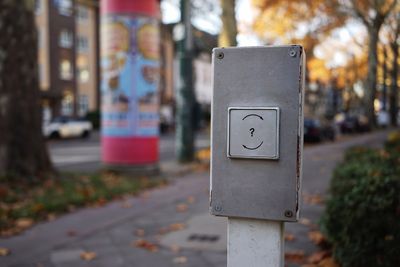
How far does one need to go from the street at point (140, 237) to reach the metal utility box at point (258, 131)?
8.22 feet

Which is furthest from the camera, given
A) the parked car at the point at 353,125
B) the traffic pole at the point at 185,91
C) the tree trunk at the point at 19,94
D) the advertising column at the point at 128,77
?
the parked car at the point at 353,125

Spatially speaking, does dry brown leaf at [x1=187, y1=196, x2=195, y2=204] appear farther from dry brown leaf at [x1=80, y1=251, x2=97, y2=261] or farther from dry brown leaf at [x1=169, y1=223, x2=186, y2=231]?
dry brown leaf at [x1=80, y1=251, x2=97, y2=261]

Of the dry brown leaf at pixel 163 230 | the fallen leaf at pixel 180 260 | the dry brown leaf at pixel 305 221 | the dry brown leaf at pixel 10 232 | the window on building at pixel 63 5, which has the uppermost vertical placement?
the window on building at pixel 63 5

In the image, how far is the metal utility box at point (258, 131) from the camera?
191cm

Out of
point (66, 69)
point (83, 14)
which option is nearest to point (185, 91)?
point (66, 69)

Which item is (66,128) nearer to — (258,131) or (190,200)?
(190,200)

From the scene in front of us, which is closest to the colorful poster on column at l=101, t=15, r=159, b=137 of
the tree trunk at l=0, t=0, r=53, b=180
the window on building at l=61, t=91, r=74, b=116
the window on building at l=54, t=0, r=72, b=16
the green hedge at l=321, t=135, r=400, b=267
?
the tree trunk at l=0, t=0, r=53, b=180

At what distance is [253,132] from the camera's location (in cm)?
194

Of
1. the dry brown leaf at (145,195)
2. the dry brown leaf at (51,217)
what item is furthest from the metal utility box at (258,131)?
the dry brown leaf at (145,195)

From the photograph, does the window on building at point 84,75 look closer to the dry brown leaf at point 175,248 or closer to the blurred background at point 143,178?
the blurred background at point 143,178

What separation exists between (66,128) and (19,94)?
842 inches

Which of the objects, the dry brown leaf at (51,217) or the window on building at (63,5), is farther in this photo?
the window on building at (63,5)

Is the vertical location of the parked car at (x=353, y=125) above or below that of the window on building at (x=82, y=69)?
below

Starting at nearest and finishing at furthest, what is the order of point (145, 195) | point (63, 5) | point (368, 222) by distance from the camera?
point (368, 222) → point (145, 195) → point (63, 5)
